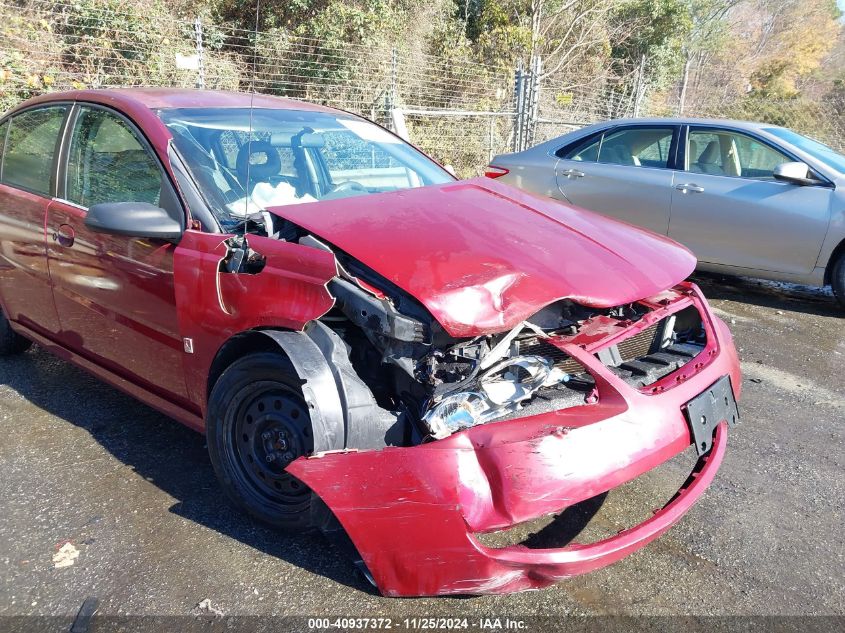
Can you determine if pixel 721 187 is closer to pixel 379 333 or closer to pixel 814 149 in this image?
pixel 814 149

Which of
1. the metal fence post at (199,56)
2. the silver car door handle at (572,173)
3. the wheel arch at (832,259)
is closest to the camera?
the wheel arch at (832,259)

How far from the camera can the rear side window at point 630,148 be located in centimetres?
606

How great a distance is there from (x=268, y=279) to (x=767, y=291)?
536cm

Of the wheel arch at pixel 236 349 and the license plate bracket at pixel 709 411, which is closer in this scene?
the license plate bracket at pixel 709 411

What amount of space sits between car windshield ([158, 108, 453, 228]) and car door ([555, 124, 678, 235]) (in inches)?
115

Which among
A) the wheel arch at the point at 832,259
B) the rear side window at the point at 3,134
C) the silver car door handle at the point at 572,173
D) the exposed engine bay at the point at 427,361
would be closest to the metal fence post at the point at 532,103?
the silver car door handle at the point at 572,173

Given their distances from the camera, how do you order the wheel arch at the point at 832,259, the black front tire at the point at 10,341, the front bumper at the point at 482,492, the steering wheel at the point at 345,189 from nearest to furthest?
1. the front bumper at the point at 482,492
2. the steering wheel at the point at 345,189
3. the black front tire at the point at 10,341
4. the wheel arch at the point at 832,259

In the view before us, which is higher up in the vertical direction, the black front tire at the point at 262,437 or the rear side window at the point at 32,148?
the rear side window at the point at 32,148

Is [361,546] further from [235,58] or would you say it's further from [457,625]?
[235,58]

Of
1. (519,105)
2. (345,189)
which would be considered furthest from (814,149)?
(519,105)

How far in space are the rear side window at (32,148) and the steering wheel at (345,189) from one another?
4.92ft

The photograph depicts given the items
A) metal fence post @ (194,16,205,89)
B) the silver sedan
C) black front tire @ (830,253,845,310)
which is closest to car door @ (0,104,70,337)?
the silver sedan

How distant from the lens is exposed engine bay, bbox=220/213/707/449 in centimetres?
215

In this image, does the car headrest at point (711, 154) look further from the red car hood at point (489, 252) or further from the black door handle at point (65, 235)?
the black door handle at point (65, 235)
